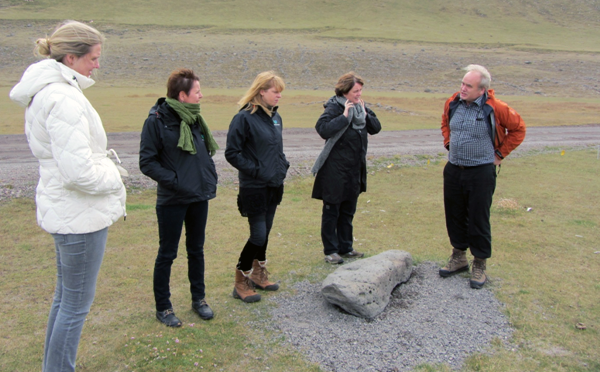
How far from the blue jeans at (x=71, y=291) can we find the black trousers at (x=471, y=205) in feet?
13.2

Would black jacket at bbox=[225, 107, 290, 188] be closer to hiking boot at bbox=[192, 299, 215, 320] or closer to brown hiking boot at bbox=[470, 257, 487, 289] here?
hiking boot at bbox=[192, 299, 215, 320]

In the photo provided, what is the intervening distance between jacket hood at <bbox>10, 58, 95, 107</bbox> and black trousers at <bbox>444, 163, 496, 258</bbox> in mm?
4250

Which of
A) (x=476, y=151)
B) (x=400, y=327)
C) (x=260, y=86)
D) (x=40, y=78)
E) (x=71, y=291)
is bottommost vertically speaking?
(x=400, y=327)

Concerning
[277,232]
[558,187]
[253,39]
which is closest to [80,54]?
[277,232]

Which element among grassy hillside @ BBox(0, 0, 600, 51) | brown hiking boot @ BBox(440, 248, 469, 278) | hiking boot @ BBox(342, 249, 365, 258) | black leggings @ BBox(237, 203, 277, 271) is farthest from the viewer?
grassy hillside @ BBox(0, 0, 600, 51)

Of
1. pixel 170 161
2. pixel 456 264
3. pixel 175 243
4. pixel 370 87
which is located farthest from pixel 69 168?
pixel 370 87

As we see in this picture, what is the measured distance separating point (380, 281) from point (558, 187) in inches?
343

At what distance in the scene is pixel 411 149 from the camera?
16500mm

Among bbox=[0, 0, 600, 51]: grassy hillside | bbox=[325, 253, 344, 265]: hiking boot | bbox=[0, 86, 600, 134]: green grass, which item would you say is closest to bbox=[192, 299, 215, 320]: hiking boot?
bbox=[325, 253, 344, 265]: hiking boot

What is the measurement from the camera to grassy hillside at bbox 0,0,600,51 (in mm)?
78625

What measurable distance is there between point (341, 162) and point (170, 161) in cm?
249

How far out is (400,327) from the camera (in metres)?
4.54

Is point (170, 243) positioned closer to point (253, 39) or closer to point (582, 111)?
point (582, 111)

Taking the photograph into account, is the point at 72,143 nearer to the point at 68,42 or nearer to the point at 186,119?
the point at 68,42
